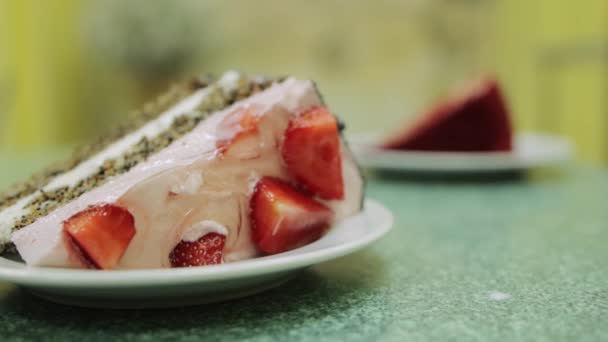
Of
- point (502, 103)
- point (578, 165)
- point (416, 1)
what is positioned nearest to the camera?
point (502, 103)

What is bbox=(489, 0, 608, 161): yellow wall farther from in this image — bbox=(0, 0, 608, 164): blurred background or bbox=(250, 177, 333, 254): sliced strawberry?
bbox=(250, 177, 333, 254): sliced strawberry

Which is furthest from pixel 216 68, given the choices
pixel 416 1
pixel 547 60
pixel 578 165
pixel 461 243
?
pixel 461 243

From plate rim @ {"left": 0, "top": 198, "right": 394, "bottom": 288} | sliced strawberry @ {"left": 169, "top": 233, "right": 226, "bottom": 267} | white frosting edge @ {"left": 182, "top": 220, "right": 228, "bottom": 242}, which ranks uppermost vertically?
plate rim @ {"left": 0, "top": 198, "right": 394, "bottom": 288}

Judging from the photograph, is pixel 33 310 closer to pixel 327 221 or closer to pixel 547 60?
pixel 327 221

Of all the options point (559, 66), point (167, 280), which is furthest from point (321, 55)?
point (167, 280)

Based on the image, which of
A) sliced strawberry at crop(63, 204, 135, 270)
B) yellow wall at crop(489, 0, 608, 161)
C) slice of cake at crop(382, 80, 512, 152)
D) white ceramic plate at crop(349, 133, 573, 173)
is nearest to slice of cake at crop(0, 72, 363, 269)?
sliced strawberry at crop(63, 204, 135, 270)

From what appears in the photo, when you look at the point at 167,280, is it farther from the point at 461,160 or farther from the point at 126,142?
the point at 461,160
